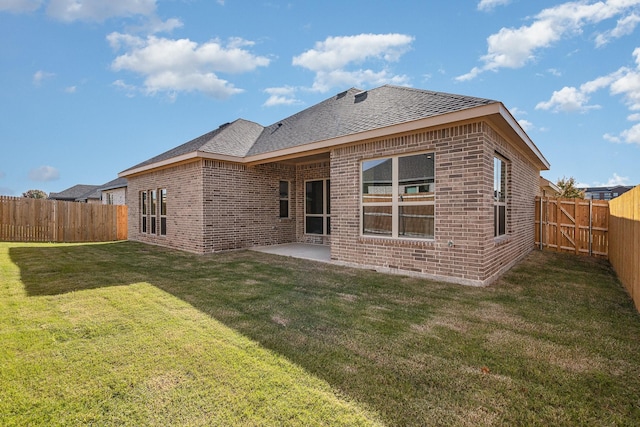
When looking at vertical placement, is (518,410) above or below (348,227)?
below

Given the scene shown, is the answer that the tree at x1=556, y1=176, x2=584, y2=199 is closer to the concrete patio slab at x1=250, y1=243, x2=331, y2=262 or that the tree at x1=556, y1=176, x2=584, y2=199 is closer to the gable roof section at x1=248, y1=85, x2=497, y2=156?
the gable roof section at x1=248, y1=85, x2=497, y2=156

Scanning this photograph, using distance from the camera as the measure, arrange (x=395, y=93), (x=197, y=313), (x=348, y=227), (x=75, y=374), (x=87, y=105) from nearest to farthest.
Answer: (x=75, y=374) < (x=197, y=313) < (x=348, y=227) < (x=395, y=93) < (x=87, y=105)

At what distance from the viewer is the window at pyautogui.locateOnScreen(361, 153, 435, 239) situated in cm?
624

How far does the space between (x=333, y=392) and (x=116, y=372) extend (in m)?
1.91

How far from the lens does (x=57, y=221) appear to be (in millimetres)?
14453

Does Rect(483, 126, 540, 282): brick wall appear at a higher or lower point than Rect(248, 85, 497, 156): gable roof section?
lower

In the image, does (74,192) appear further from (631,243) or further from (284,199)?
(631,243)

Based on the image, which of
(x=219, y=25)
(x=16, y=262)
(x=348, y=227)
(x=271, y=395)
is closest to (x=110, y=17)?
(x=219, y=25)

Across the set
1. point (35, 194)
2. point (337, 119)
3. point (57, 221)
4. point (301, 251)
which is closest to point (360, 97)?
point (337, 119)

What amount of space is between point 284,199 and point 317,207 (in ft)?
4.72

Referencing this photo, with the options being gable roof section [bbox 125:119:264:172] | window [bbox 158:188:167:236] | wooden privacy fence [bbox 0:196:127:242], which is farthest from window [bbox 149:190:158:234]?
wooden privacy fence [bbox 0:196:127:242]

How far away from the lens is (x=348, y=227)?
7.50 metres

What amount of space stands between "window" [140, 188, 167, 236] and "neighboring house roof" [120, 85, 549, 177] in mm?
1131

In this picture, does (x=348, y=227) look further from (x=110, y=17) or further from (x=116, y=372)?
(x=110, y=17)
